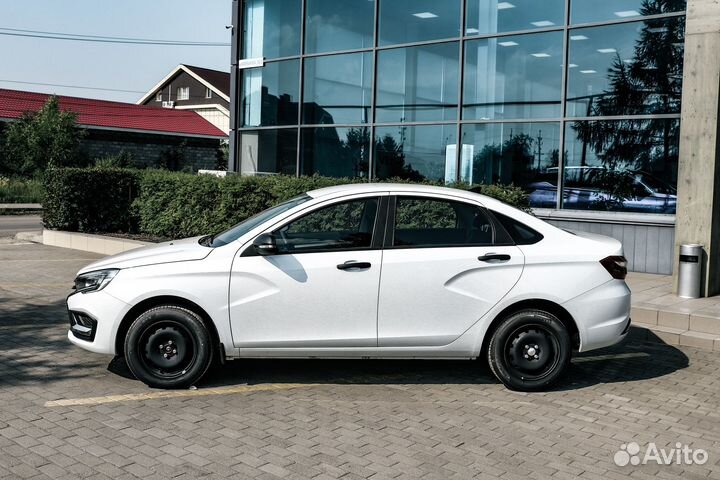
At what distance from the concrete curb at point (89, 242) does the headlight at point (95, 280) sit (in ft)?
26.7

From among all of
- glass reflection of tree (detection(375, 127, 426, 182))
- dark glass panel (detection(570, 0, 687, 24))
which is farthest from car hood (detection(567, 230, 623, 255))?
glass reflection of tree (detection(375, 127, 426, 182))

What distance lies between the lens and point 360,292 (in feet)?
19.3

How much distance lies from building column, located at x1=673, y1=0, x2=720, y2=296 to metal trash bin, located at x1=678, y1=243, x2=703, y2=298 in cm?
18

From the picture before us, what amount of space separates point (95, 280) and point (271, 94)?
12.9 m

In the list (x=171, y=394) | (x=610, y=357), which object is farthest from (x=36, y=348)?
(x=610, y=357)

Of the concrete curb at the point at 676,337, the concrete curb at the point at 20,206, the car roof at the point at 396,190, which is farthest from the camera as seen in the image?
the concrete curb at the point at 20,206

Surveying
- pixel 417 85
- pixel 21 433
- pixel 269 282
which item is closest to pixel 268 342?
pixel 269 282

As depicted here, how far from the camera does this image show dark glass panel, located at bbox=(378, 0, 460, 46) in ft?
49.8

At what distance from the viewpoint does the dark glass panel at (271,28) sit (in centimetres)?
1781

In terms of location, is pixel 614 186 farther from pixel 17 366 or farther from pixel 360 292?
pixel 17 366

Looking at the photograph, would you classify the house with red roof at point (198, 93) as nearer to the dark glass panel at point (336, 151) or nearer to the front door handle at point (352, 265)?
the dark glass panel at point (336, 151)

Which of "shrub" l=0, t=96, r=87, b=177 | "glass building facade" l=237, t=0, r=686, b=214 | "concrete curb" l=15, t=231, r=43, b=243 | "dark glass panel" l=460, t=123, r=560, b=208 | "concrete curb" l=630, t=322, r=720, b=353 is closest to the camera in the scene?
"concrete curb" l=630, t=322, r=720, b=353

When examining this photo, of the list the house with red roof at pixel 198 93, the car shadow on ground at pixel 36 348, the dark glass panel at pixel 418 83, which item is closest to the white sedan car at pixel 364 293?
the car shadow on ground at pixel 36 348

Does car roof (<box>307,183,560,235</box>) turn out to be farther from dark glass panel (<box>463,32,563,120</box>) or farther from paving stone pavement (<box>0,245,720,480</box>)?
dark glass panel (<box>463,32,563,120</box>)
